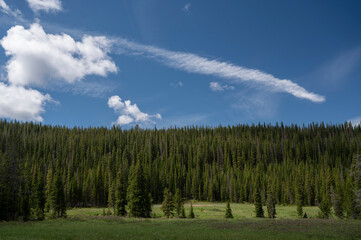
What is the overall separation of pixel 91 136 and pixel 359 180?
17950 cm

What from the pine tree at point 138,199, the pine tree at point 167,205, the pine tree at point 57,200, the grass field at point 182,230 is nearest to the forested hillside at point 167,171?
the pine tree at point 57,200

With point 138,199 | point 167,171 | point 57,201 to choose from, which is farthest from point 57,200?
point 167,171

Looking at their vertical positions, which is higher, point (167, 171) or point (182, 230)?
point (167, 171)

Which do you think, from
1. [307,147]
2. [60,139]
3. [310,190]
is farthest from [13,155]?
[307,147]

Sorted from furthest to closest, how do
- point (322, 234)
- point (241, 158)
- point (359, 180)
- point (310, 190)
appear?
point (241, 158) < point (310, 190) < point (359, 180) < point (322, 234)

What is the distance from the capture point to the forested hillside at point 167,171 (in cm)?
5894

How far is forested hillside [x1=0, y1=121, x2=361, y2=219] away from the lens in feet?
193

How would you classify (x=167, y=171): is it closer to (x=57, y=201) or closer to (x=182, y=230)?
(x=57, y=201)

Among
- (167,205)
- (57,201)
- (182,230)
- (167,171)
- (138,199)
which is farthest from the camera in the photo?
(167,171)

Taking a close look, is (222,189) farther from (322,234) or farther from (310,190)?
(322,234)

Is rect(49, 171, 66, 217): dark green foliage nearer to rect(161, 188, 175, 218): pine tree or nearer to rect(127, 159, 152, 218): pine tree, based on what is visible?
rect(127, 159, 152, 218): pine tree

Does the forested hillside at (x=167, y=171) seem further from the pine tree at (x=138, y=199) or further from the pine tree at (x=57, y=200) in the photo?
A: the pine tree at (x=138, y=199)

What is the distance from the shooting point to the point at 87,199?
104812mm

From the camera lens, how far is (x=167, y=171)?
13350 cm
